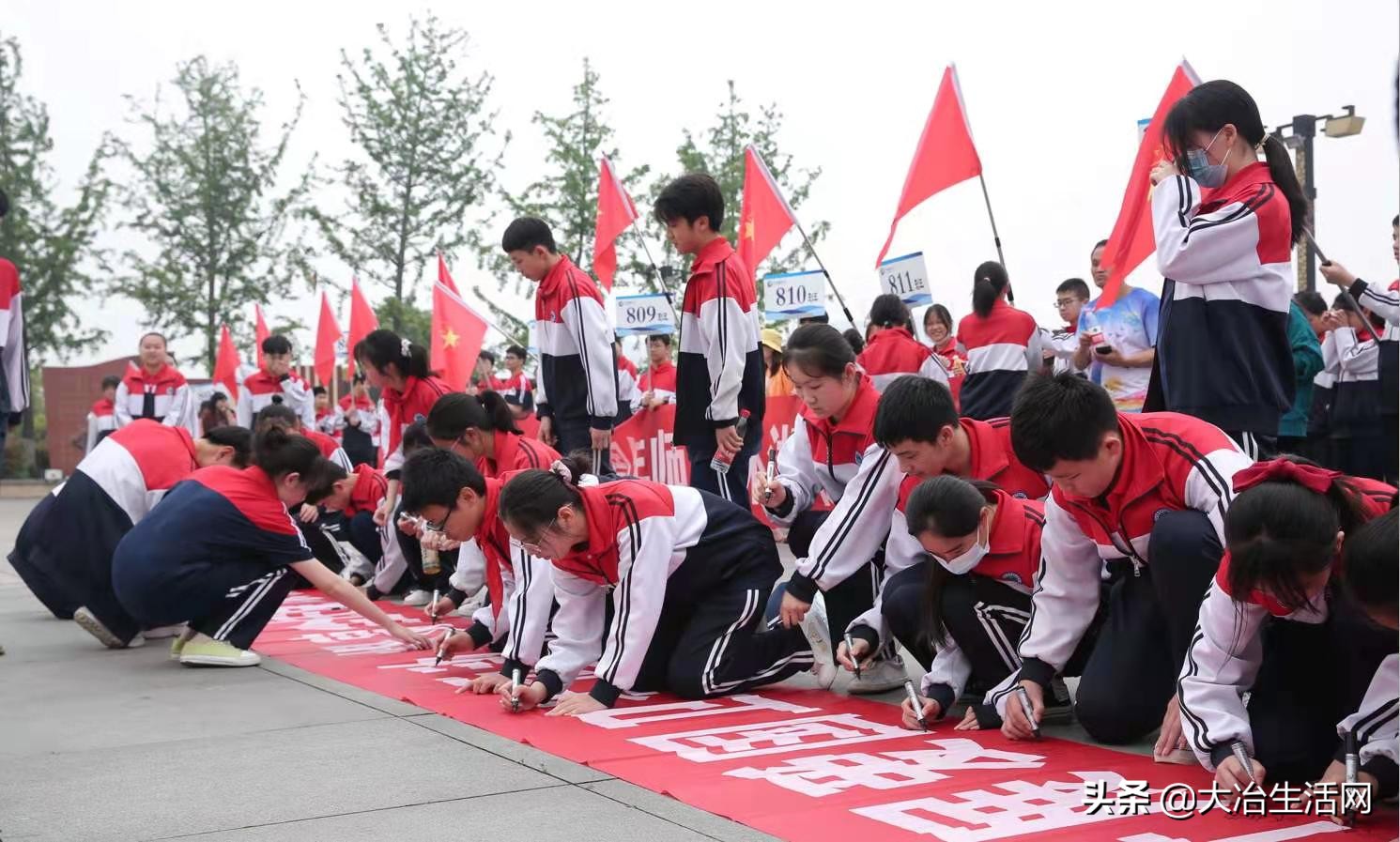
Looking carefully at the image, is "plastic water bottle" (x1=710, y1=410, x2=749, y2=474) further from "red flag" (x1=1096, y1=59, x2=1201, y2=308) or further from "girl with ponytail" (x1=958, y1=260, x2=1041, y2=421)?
"girl with ponytail" (x1=958, y1=260, x2=1041, y2=421)

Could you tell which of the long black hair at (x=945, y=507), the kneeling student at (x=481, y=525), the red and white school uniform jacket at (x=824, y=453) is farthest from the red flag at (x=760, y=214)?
the long black hair at (x=945, y=507)

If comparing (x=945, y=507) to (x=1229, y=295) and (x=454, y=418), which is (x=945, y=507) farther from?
(x=454, y=418)

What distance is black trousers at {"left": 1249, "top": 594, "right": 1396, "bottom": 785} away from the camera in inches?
114

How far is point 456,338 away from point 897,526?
7034 mm

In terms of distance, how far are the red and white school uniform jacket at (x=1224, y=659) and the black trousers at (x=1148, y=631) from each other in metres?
0.23

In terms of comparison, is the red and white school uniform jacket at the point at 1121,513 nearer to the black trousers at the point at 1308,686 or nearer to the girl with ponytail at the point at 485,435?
the black trousers at the point at 1308,686

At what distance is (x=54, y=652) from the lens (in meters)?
5.80

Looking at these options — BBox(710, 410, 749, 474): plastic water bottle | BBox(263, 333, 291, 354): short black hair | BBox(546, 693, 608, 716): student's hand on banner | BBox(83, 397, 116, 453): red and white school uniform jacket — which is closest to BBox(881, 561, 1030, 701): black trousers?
BBox(546, 693, 608, 716): student's hand on banner

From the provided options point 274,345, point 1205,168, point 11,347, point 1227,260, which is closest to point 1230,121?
point 1205,168

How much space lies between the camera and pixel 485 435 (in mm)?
5652

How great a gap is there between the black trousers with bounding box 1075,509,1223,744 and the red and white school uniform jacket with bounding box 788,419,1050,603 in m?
0.59

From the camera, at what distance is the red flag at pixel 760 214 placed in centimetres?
983

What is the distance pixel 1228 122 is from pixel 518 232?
3367mm

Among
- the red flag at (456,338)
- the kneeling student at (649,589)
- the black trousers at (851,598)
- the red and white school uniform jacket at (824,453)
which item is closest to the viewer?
the kneeling student at (649,589)
